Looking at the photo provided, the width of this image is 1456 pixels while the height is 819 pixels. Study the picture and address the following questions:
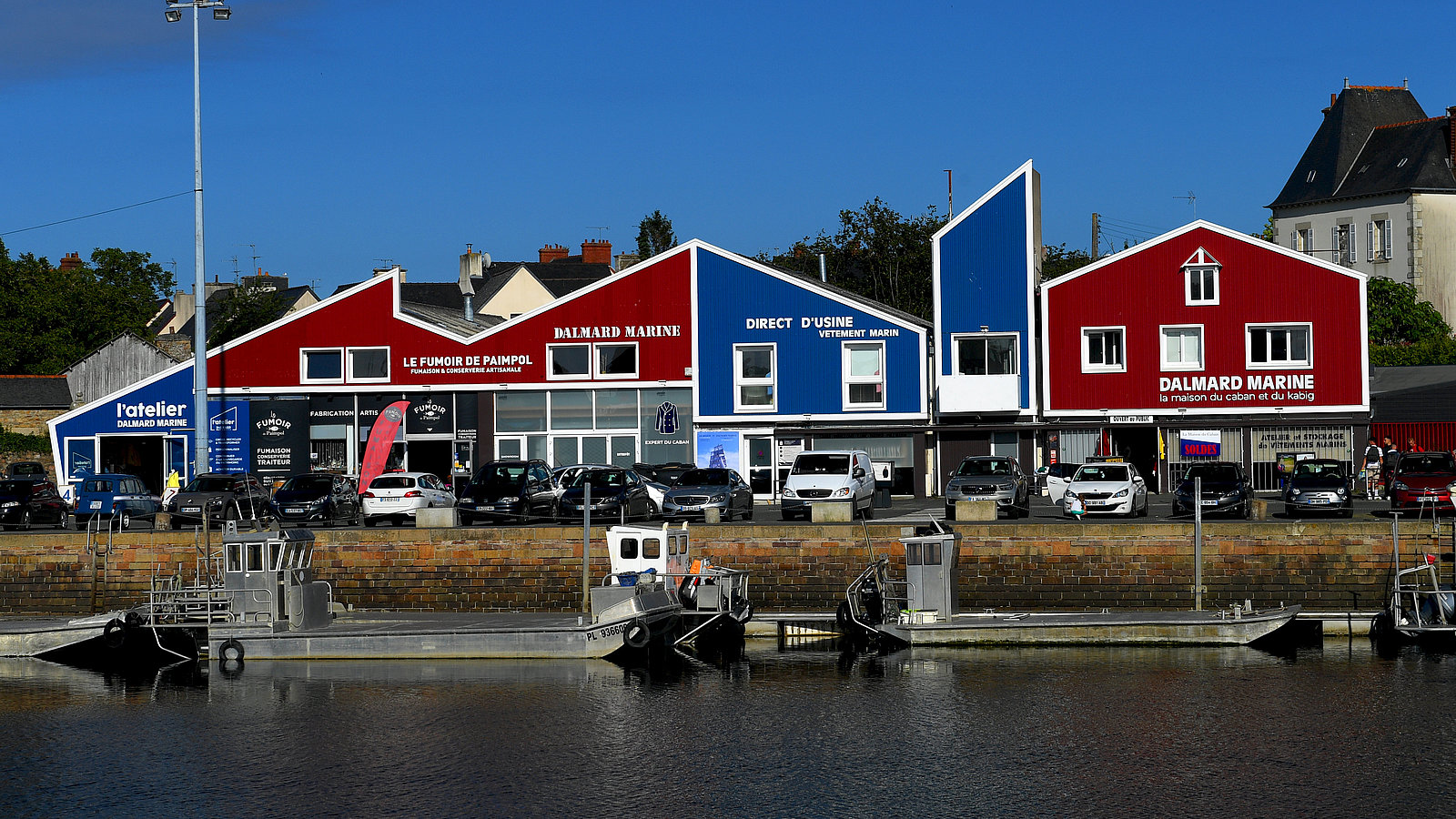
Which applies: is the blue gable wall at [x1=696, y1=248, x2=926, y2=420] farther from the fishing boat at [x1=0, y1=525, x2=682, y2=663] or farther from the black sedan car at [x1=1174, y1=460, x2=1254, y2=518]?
the fishing boat at [x1=0, y1=525, x2=682, y2=663]

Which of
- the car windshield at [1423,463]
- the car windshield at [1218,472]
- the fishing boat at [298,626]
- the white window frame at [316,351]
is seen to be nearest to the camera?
the fishing boat at [298,626]

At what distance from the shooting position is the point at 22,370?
8175 cm

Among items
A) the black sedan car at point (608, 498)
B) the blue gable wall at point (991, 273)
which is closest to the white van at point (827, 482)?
the black sedan car at point (608, 498)

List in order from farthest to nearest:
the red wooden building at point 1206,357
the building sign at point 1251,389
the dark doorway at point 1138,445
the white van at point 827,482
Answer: the dark doorway at point 1138,445, the building sign at point 1251,389, the red wooden building at point 1206,357, the white van at point 827,482

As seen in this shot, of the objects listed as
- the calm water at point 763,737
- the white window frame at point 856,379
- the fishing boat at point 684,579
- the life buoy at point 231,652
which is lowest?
the calm water at point 763,737

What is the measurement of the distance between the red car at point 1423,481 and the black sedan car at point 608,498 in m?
17.4

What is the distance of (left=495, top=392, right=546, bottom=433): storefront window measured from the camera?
52094 millimetres

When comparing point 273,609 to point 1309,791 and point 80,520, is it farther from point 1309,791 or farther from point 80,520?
point 1309,791

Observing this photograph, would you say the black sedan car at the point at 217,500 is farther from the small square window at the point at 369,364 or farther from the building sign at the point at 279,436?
the small square window at the point at 369,364

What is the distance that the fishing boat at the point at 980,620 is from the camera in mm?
28891

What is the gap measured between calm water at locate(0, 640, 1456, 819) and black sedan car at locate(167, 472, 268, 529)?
937 cm

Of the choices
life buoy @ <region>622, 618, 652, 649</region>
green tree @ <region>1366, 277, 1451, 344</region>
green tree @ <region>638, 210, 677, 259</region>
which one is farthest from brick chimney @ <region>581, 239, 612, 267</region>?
life buoy @ <region>622, 618, 652, 649</region>

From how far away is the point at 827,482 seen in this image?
131 feet

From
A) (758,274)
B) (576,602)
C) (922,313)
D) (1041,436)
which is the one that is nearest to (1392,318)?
(922,313)
